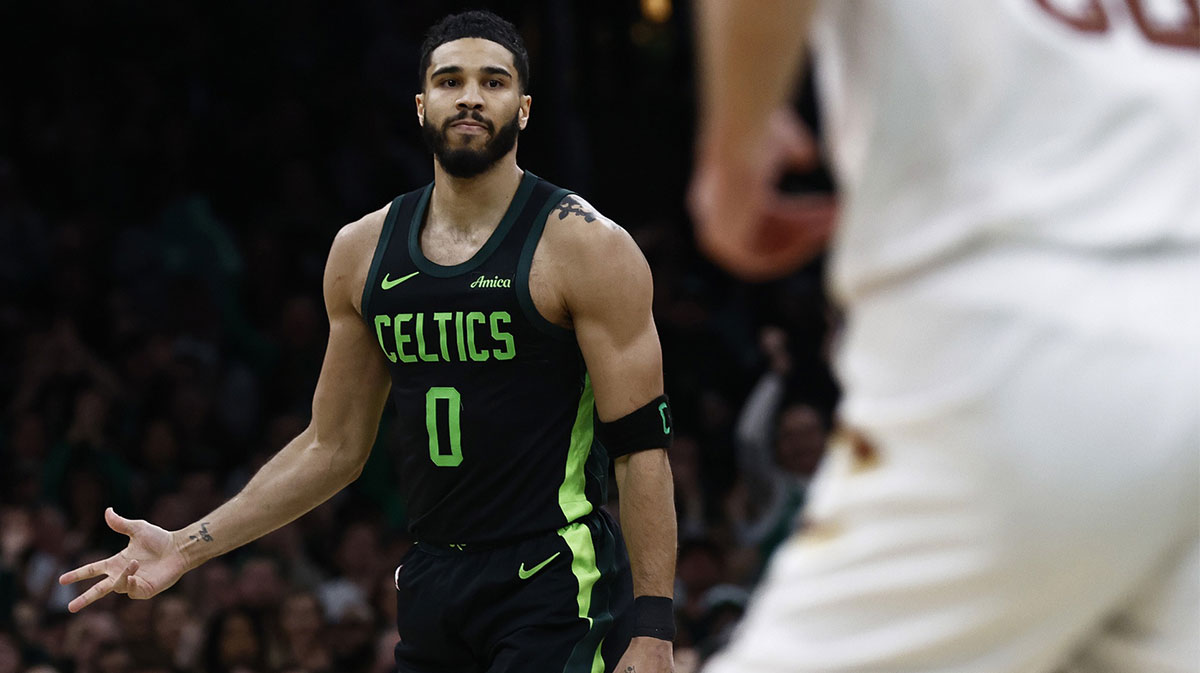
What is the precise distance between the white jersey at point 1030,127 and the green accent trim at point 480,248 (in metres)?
2.18

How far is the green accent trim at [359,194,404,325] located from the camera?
4.13 metres

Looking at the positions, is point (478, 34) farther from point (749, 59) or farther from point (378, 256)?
point (749, 59)

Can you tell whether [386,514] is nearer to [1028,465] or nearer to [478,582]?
[478,582]

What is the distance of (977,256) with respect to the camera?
1948 mm

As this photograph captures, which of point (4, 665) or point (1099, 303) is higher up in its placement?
point (1099, 303)

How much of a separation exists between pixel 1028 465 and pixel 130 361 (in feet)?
25.2

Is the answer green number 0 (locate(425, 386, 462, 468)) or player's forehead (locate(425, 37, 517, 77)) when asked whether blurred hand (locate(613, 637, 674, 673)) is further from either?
player's forehead (locate(425, 37, 517, 77))

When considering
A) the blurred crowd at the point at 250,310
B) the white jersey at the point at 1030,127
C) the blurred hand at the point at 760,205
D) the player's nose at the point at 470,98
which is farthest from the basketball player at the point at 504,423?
the blurred crowd at the point at 250,310

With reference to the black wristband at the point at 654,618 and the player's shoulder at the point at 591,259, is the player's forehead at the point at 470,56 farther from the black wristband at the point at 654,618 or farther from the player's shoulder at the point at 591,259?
the black wristband at the point at 654,618

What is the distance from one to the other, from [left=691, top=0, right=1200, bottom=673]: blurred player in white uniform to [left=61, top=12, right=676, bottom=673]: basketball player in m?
1.92

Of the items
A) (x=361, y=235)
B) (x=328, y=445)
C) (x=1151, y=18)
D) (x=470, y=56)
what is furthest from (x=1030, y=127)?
(x=328, y=445)

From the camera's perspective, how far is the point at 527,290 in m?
3.99

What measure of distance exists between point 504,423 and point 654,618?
0.61 metres

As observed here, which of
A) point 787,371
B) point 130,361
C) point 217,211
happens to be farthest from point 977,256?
point 217,211
